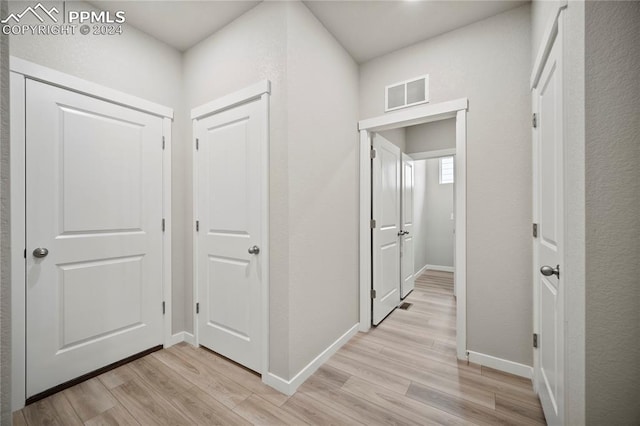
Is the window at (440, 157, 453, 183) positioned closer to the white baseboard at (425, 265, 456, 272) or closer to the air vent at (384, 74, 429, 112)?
the white baseboard at (425, 265, 456, 272)

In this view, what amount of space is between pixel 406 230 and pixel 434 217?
8.01 ft

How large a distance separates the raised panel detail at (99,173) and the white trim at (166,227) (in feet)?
0.61

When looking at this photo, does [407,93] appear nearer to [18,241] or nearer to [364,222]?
[364,222]

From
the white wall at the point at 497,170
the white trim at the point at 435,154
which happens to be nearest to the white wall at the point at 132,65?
the white wall at the point at 497,170

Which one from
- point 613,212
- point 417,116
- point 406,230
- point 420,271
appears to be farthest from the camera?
point 420,271

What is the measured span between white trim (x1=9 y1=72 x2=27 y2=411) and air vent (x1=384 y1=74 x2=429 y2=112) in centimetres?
261

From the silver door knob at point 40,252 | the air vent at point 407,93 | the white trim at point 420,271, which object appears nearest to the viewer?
the silver door knob at point 40,252

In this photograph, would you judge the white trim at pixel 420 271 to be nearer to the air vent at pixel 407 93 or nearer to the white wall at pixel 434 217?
the white wall at pixel 434 217

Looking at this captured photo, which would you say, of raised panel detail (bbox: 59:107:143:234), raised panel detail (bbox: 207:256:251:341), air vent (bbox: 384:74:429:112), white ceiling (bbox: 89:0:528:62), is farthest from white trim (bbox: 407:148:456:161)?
raised panel detail (bbox: 59:107:143:234)

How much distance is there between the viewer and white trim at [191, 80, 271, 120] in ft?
6.09

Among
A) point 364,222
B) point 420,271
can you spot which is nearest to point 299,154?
point 364,222

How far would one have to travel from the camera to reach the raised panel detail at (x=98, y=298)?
1787 mm

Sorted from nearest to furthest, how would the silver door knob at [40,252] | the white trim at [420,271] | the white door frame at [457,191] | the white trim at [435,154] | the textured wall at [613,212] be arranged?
the textured wall at [613,212] → the silver door knob at [40,252] → the white door frame at [457,191] → the white trim at [435,154] → the white trim at [420,271]

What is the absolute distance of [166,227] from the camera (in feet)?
7.60
